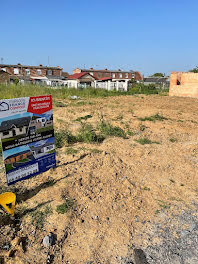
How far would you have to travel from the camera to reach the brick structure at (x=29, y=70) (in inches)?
1508

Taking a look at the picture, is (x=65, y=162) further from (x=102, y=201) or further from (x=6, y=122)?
(x=6, y=122)

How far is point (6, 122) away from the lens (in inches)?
117

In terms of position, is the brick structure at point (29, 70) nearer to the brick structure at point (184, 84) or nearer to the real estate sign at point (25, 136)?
the brick structure at point (184, 84)

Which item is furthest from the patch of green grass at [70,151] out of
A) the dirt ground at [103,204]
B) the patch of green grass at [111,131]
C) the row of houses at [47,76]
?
the row of houses at [47,76]

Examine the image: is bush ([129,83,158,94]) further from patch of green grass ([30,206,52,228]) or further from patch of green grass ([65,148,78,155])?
patch of green grass ([30,206,52,228])

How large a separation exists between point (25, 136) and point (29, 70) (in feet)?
135

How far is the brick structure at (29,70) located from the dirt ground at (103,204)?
126 ft

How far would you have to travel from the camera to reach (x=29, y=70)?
40.2 metres

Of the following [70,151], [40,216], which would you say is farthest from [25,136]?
[70,151]

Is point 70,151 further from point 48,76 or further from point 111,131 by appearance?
point 48,76

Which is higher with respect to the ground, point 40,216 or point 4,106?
point 4,106

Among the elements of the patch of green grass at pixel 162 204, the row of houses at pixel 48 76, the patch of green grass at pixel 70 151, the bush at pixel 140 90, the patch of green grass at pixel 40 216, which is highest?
the row of houses at pixel 48 76

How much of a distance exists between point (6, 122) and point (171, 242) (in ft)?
9.37

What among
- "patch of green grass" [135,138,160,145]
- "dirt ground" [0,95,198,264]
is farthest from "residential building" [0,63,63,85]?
"dirt ground" [0,95,198,264]
